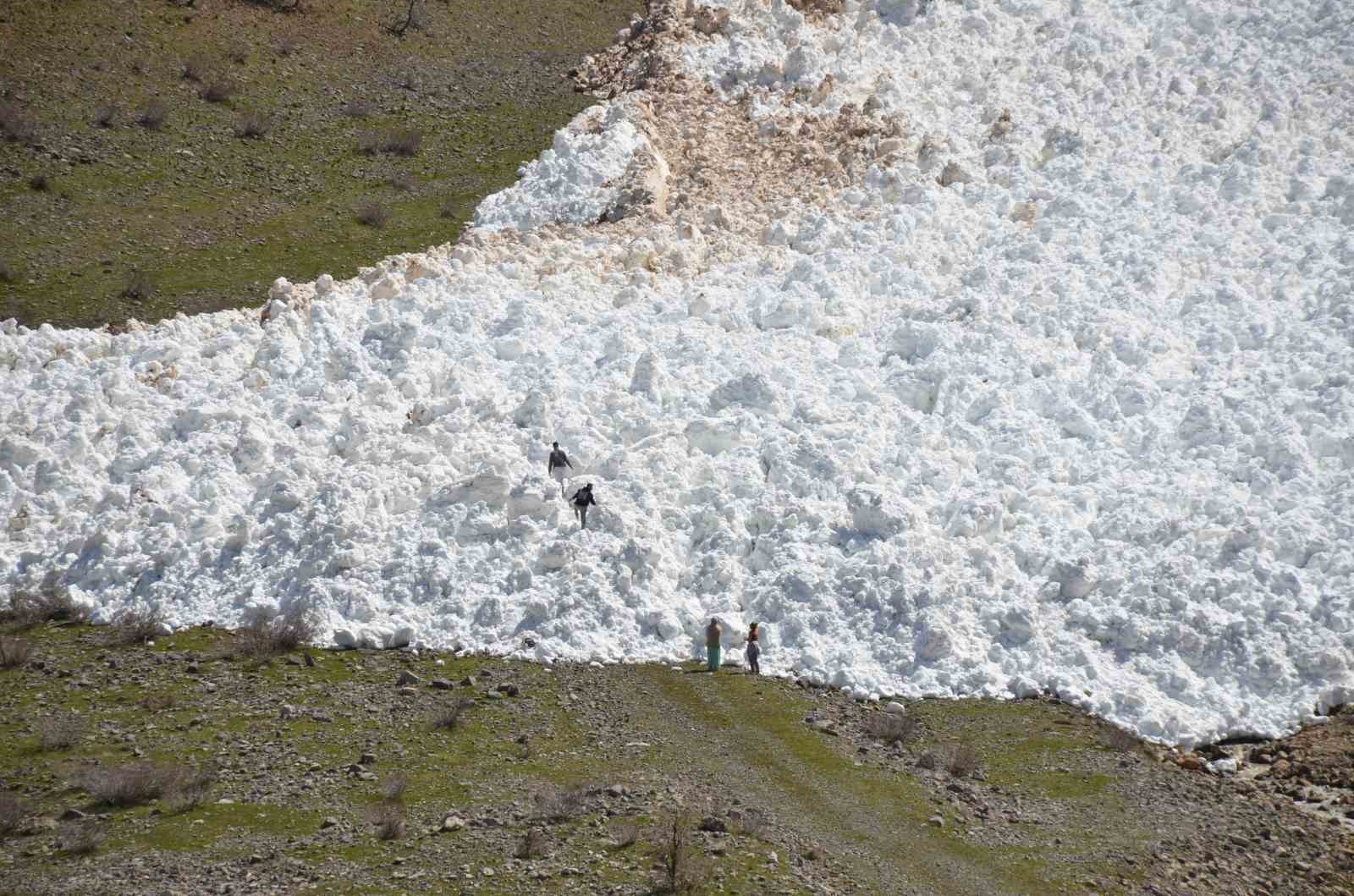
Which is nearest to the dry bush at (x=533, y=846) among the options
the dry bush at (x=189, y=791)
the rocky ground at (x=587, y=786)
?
the rocky ground at (x=587, y=786)

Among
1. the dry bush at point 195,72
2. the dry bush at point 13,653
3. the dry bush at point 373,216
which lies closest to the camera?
the dry bush at point 13,653

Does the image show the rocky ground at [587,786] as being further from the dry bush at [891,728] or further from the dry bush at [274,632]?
the dry bush at [274,632]

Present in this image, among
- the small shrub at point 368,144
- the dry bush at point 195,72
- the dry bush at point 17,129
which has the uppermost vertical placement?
the dry bush at point 195,72

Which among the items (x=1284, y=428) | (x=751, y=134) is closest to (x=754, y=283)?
(x=751, y=134)

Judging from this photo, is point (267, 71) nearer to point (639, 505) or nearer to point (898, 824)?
point (639, 505)

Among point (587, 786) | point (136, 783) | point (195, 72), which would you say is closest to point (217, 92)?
point (195, 72)

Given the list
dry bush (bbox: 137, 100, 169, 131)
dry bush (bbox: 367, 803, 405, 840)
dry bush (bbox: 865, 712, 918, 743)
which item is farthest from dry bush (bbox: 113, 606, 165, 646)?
dry bush (bbox: 137, 100, 169, 131)

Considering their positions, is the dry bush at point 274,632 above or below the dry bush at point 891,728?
above
